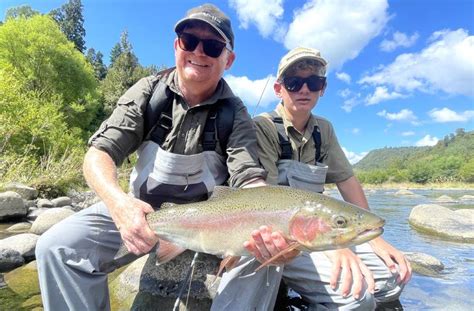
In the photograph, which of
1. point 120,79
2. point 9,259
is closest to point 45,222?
point 9,259

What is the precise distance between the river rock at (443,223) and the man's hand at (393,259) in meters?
6.14

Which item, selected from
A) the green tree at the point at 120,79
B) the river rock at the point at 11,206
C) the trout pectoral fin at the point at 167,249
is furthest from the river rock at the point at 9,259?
the green tree at the point at 120,79

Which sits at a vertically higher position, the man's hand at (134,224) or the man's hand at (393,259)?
the man's hand at (134,224)

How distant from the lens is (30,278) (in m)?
4.35

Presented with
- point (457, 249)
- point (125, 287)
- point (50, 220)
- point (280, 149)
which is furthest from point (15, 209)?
point (457, 249)

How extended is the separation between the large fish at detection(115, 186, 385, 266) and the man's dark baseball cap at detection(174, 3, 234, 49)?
1.26m

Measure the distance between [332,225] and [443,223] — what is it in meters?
8.50

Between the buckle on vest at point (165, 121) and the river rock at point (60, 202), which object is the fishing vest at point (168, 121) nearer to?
the buckle on vest at point (165, 121)

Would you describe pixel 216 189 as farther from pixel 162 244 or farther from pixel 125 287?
pixel 125 287

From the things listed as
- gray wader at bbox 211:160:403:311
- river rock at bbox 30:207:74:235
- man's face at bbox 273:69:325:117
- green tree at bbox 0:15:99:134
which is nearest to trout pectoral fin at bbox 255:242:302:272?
gray wader at bbox 211:160:403:311

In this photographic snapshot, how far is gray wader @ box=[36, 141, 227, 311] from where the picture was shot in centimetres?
252

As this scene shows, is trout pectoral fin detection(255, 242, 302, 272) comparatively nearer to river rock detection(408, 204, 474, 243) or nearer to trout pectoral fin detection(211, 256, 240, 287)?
trout pectoral fin detection(211, 256, 240, 287)

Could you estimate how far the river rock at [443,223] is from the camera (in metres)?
8.64

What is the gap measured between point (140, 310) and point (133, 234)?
123 centimetres
